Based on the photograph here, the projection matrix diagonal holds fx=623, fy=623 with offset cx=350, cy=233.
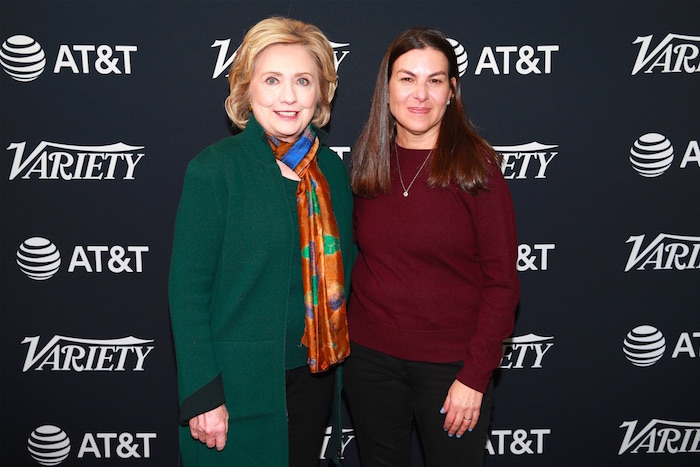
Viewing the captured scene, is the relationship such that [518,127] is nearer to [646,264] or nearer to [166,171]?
[646,264]

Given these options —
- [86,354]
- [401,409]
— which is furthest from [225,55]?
[401,409]

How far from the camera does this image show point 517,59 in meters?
2.37

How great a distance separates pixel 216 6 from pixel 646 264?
195 centimetres

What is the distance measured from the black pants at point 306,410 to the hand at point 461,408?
34 cm

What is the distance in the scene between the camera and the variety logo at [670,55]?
2371 mm

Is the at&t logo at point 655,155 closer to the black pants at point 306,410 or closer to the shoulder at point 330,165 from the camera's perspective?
the shoulder at point 330,165

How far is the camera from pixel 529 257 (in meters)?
2.51

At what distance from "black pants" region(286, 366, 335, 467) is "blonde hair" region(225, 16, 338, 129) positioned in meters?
0.73

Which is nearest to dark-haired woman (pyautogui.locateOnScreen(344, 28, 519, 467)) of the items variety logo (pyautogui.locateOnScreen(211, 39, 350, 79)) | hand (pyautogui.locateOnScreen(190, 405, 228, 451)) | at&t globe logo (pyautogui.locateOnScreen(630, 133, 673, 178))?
hand (pyautogui.locateOnScreen(190, 405, 228, 451))

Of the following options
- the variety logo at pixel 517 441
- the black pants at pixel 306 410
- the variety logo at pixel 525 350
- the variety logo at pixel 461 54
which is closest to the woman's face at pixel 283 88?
the black pants at pixel 306 410

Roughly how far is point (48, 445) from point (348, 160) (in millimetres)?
1703

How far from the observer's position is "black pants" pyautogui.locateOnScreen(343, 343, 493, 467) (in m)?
1.76

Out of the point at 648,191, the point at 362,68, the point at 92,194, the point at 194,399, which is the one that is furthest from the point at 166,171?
the point at 648,191

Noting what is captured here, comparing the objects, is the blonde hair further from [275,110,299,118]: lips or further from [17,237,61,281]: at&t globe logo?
[17,237,61,281]: at&t globe logo
